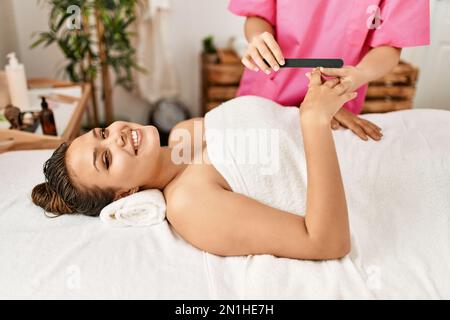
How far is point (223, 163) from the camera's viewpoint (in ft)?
3.62

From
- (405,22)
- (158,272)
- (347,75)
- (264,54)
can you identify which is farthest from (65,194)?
(405,22)

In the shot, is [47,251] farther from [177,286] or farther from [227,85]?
[227,85]

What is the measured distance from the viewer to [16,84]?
171cm

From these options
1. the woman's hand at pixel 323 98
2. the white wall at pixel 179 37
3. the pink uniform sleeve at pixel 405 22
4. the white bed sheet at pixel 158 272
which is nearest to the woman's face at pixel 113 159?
the white bed sheet at pixel 158 272

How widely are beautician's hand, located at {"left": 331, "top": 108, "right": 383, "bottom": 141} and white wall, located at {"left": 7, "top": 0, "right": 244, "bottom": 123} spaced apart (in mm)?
1672

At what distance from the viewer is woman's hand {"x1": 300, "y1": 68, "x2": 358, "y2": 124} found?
36.0 inches

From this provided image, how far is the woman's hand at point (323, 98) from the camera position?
0.91 metres

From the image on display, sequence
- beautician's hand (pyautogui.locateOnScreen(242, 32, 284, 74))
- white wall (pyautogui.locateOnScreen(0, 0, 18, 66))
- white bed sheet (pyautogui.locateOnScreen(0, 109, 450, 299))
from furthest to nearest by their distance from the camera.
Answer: white wall (pyautogui.locateOnScreen(0, 0, 18, 66)), beautician's hand (pyautogui.locateOnScreen(242, 32, 284, 74)), white bed sheet (pyautogui.locateOnScreen(0, 109, 450, 299))

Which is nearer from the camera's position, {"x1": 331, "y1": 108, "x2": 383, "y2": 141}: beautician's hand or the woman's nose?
the woman's nose

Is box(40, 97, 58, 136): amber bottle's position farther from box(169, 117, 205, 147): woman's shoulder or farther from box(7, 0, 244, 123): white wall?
box(7, 0, 244, 123): white wall

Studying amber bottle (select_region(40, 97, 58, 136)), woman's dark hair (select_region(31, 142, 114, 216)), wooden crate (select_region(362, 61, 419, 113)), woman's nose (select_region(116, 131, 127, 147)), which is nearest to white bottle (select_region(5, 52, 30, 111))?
amber bottle (select_region(40, 97, 58, 136))

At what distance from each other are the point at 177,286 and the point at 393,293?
1.51ft

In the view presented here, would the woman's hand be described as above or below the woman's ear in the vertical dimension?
above

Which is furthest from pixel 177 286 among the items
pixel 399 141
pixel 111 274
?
pixel 399 141
